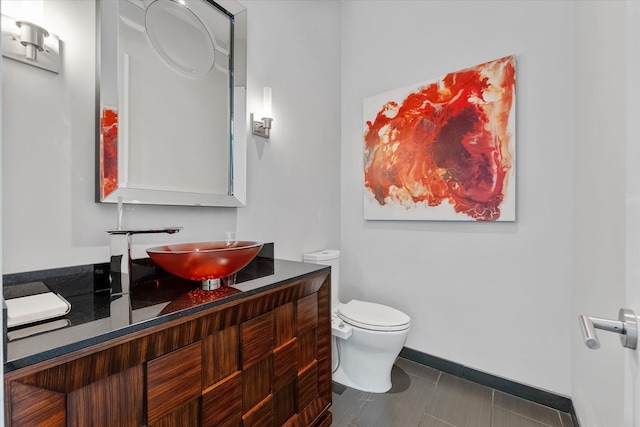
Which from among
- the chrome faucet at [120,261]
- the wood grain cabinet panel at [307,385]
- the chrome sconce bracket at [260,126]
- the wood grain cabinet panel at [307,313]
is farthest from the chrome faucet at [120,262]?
the chrome sconce bracket at [260,126]

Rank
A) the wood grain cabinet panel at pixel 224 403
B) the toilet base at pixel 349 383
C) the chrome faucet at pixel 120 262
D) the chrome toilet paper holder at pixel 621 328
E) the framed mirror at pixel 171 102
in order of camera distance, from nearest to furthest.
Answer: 1. the chrome toilet paper holder at pixel 621 328
2. the wood grain cabinet panel at pixel 224 403
3. the chrome faucet at pixel 120 262
4. the framed mirror at pixel 171 102
5. the toilet base at pixel 349 383

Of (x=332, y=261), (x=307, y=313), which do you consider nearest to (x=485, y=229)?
(x=332, y=261)

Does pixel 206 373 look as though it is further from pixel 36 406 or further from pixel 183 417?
pixel 36 406

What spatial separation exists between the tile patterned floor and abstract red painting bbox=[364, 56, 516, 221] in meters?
1.10

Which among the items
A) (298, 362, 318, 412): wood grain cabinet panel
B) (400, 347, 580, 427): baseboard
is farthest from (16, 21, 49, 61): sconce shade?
(400, 347, 580, 427): baseboard

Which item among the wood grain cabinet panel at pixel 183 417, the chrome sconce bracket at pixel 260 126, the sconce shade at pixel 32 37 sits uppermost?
the sconce shade at pixel 32 37

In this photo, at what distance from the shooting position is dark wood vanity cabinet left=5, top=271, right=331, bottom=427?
2.25 ft

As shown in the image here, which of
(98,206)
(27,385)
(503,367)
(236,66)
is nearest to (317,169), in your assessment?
(236,66)

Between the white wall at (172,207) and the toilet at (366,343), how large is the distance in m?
0.55

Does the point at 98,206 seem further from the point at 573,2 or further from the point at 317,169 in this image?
the point at 573,2

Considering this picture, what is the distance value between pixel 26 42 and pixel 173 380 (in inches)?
A: 46.6

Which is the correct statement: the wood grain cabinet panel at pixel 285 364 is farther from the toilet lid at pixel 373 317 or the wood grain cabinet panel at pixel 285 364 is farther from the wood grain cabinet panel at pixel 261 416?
the toilet lid at pixel 373 317

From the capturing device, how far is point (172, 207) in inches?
56.7

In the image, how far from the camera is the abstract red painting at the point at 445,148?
6.20ft
